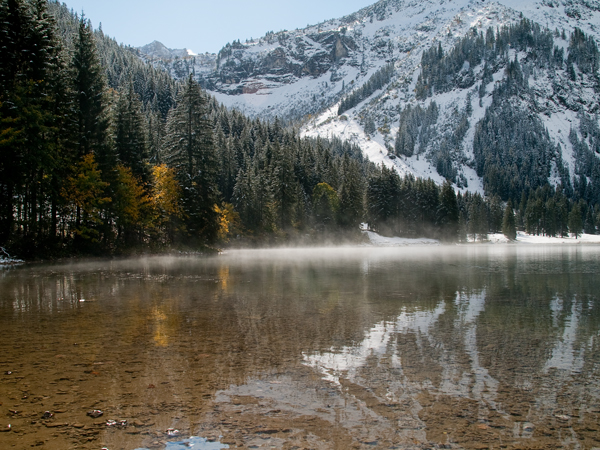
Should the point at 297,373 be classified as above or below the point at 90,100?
below

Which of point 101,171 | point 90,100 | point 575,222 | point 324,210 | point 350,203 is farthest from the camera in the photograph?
point 575,222

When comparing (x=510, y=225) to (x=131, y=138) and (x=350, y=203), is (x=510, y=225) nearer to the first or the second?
(x=350, y=203)

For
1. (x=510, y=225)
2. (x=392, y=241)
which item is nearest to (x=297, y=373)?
A: (x=392, y=241)

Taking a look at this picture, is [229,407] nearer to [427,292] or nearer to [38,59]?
[427,292]

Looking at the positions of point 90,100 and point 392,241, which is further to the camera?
point 392,241

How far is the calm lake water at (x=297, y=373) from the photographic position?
19.5 ft

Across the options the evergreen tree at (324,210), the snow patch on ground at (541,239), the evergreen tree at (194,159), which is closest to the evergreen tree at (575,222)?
the snow patch on ground at (541,239)

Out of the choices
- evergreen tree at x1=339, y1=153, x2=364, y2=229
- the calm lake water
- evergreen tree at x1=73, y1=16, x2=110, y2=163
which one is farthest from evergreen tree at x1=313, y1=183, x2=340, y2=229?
the calm lake water

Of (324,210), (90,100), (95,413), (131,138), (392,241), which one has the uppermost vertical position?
(90,100)

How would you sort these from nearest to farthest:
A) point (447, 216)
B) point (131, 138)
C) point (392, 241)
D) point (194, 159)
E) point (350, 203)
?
point (131, 138) → point (194, 159) → point (350, 203) → point (392, 241) → point (447, 216)

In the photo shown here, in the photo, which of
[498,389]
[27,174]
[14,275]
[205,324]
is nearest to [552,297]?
A: [498,389]

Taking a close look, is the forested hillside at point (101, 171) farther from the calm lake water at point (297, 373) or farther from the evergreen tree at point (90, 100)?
the calm lake water at point (297, 373)

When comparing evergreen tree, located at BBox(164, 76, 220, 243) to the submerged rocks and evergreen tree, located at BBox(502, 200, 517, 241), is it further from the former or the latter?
evergreen tree, located at BBox(502, 200, 517, 241)

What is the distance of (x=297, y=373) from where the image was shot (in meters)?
8.48
